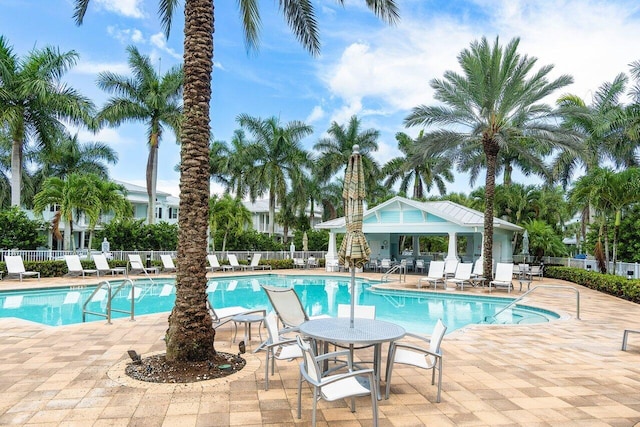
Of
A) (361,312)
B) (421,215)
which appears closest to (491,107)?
(421,215)

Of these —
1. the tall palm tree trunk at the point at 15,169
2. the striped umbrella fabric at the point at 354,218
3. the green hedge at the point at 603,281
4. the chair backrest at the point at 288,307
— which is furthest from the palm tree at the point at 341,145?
the striped umbrella fabric at the point at 354,218

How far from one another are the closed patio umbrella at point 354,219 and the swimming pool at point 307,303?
5.25 m

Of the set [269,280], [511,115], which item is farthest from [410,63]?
[269,280]

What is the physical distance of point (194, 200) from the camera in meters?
5.54

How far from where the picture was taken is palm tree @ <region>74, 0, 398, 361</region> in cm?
538

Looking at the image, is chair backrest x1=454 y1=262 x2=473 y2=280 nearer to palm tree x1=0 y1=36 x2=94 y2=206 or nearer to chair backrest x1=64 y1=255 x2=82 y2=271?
chair backrest x1=64 y1=255 x2=82 y2=271

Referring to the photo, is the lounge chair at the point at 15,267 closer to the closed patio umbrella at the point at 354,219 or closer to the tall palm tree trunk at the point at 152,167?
the tall palm tree trunk at the point at 152,167

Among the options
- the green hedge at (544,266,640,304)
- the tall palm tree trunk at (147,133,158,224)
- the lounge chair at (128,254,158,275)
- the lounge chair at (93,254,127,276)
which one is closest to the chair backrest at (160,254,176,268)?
the lounge chair at (128,254,158,275)

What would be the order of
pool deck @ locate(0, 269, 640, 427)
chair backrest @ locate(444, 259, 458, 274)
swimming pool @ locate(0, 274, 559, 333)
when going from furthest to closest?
chair backrest @ locate(444, 259, 458, 274), swimming pool @ locate(0, 274, 559, 333), pool deck @ locate(0, 269, 640, 427)

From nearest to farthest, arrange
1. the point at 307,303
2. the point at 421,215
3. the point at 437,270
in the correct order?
the point at 307,303 → the point at 437,270 → the point at 421,215

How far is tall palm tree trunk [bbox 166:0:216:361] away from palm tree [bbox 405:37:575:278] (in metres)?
12.6

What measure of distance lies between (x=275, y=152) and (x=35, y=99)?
1386cm

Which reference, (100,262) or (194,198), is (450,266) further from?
(100,262)

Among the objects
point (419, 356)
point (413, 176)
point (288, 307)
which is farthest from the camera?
point (413, 176)
